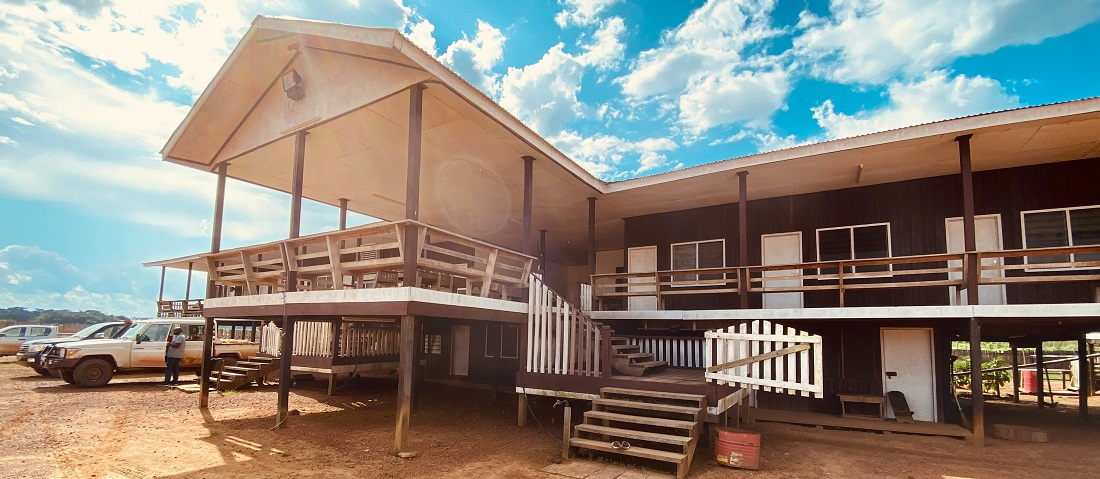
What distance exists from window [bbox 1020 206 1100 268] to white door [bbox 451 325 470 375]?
14.3m

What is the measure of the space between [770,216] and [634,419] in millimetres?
8493

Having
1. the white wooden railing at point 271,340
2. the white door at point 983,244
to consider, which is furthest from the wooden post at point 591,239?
the white wooden railing at point 271,340

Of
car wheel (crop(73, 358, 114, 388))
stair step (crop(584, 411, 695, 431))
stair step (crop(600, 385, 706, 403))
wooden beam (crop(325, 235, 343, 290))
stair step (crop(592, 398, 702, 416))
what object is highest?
wooden beam (crop(325, 235, 343, 290))

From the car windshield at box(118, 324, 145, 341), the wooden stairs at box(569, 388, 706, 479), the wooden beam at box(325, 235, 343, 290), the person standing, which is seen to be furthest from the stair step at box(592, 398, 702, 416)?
the car windshield at box(118, 324, 145, 341)

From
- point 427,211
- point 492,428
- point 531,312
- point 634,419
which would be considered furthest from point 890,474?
point 427,211

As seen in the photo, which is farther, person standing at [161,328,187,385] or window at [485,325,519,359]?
window at [485,325,519,359]

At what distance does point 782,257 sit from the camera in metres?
14.1

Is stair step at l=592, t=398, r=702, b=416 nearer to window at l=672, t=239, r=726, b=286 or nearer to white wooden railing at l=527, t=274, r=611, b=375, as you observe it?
white wooden railing at l=527, t=274, r=611, b=375

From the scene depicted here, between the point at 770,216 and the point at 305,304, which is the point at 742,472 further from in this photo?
the point at 770,216

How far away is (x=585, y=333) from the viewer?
34.5 feet

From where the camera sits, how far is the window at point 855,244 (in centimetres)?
1294

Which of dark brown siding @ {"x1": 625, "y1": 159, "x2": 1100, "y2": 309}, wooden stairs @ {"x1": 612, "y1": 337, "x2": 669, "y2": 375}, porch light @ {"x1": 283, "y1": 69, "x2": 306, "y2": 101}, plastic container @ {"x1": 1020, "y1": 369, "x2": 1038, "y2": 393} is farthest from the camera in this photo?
plastic container @ {"x1": 1020, "y1": 369, "x2": 1038, "y2": 393}

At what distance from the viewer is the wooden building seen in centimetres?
873

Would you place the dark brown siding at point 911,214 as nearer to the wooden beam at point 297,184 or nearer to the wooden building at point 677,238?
the wooden building at point 677,238
